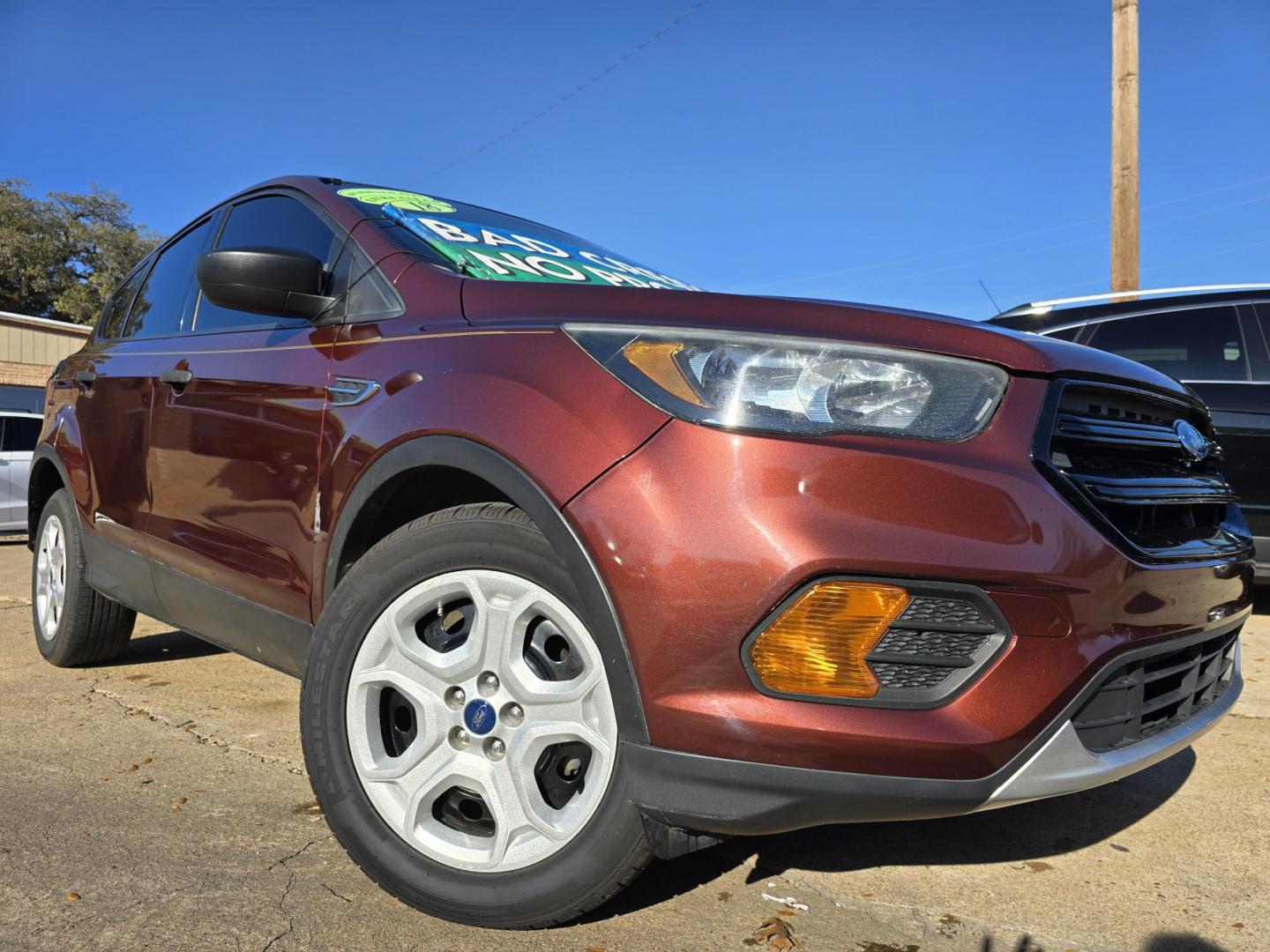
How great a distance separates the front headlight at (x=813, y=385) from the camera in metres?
1.68

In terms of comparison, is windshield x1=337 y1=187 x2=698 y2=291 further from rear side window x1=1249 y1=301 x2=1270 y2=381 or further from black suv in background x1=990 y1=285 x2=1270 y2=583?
rear side window x1=1249 y1=301 x2=1270 y2=381

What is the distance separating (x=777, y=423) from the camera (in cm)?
166

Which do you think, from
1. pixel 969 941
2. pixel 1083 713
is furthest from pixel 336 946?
pixel 1083 713

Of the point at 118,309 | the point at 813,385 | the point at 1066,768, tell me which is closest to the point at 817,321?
the point at 813,385

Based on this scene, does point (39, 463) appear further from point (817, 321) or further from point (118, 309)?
point (817, 321)

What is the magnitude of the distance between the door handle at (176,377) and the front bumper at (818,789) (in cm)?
198

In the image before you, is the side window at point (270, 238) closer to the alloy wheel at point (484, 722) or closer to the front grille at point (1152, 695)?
the alloy wheel at point (484, 722)

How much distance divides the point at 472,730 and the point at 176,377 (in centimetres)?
175

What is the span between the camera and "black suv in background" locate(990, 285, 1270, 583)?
495 centimetres

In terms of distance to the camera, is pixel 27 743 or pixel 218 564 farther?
pixel 27 743

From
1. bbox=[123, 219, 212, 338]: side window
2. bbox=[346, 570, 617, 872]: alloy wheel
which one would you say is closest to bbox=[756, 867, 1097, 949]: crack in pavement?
bbox=[346, 570, 617, 872]: alloy wheel

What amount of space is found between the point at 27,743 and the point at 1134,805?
320 centimetres

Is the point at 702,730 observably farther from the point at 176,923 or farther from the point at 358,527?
the point at 176,923

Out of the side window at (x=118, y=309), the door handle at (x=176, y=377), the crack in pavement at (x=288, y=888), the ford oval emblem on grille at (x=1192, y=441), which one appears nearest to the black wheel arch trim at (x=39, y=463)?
the side window at (x=118, y=309)
